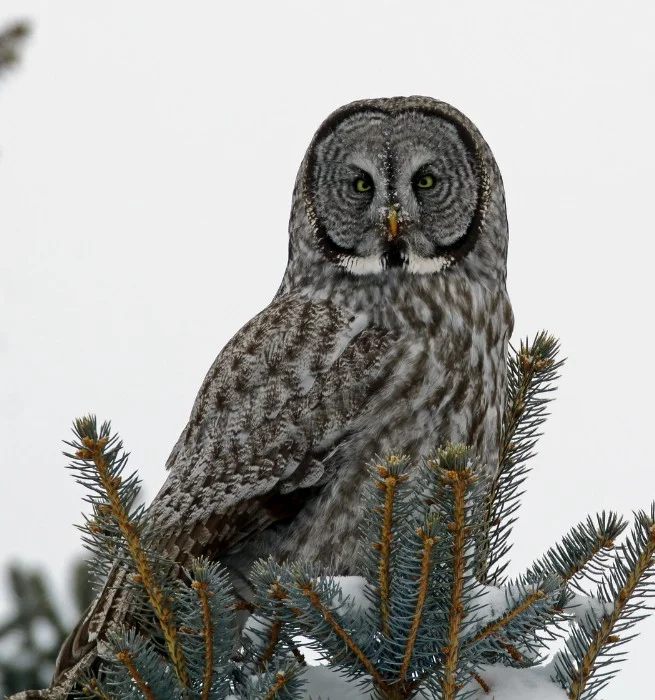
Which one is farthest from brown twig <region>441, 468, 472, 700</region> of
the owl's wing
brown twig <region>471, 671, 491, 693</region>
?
the owl's wing

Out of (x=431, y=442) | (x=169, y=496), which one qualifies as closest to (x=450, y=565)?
(x=431, y=442)

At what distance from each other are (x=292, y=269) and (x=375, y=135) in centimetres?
64

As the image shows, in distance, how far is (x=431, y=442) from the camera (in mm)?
3168

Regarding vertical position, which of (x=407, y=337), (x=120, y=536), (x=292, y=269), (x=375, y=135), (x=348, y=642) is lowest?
(x=348, y=642)

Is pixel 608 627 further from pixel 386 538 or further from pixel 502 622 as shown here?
pixel 386 538

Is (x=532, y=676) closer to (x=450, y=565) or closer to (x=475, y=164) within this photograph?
(x=450, y=565)

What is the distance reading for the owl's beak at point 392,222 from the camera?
3.45 m

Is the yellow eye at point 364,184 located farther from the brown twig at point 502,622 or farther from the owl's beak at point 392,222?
the brown twig at point 502,622

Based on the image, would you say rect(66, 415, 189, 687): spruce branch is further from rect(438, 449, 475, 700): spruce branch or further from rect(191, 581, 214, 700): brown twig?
rect(438, 449, 475, 700): spruce branch

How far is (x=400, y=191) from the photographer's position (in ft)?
11.4

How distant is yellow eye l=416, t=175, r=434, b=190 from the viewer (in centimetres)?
356

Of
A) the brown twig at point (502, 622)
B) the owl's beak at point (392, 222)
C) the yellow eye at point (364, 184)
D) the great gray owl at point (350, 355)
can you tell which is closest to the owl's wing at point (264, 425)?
the great gray owl at point (350, 355)

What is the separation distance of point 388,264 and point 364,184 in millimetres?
301

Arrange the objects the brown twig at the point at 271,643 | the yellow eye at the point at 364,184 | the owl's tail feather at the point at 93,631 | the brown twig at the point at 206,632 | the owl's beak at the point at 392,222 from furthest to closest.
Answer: the yellow eye at the point at 364,184, the owl's beak at the point at 392,222, the owl's tail feather at the point at 93,631, the brown twig at the point at 271,643, the brown twig at the point at 206,632
